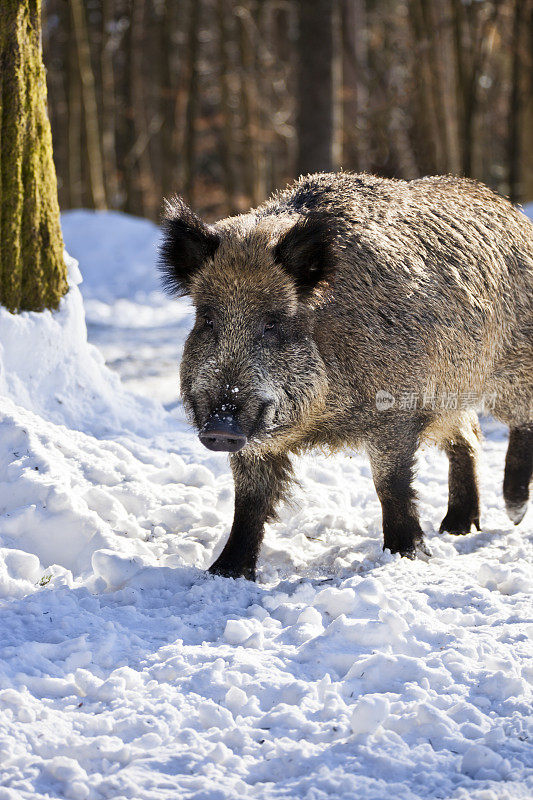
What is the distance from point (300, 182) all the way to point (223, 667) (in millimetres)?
2875

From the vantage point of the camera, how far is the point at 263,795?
2.52m

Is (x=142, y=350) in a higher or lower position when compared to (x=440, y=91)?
lower

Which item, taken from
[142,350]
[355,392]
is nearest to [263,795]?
[355,392]

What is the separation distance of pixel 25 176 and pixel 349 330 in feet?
7.50

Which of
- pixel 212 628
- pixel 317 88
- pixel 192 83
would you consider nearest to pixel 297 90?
pixel 317 88

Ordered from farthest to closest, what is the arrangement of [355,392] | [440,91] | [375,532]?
[440,91], [375,532], [355,392]

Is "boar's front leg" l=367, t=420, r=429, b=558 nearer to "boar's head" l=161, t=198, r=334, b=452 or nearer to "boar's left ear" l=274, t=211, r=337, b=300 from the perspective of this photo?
"boar's head" l=161, t=198, r=334, b=452

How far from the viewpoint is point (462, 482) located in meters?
5.22

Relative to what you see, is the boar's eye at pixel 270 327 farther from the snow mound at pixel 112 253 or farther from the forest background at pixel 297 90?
the snow mound at pixel 112 253

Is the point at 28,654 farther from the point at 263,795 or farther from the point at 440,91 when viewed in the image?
the point at 440,91

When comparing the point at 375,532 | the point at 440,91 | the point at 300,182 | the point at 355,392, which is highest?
the point at 440,91

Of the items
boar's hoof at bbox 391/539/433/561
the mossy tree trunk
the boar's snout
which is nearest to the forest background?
the mossy tree trunk

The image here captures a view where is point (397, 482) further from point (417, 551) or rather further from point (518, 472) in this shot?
point (518, 472)

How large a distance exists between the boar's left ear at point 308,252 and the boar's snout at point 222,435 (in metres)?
0.83
